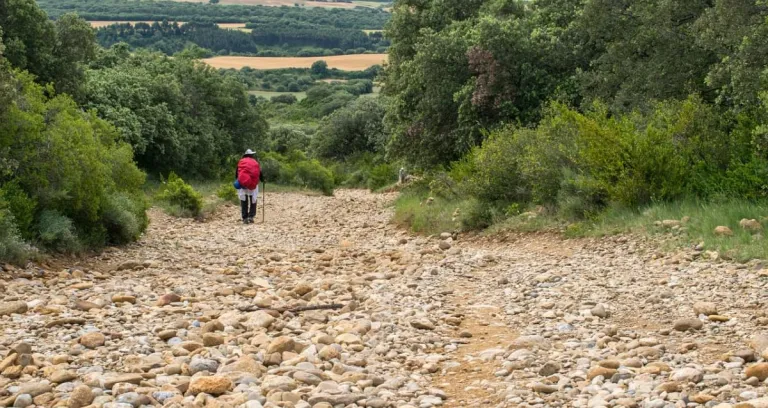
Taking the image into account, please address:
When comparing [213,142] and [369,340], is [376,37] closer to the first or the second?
[213,142]

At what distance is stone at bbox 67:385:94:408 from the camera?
600 cm

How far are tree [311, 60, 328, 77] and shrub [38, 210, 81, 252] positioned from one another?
317 feet

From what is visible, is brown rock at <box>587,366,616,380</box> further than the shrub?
Answer: No

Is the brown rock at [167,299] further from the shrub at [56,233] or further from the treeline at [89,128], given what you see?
the shrub at [56,233]

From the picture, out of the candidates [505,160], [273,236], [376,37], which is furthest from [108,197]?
[376,37]

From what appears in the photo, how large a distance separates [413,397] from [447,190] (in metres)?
12.8

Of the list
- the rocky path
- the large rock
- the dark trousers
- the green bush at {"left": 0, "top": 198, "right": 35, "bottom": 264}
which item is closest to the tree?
the dark trousers

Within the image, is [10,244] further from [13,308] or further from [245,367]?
[245,367]

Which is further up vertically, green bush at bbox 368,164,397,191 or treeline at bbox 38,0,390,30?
treeline at bbox 38,0,390,30

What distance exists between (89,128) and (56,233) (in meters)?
2.85

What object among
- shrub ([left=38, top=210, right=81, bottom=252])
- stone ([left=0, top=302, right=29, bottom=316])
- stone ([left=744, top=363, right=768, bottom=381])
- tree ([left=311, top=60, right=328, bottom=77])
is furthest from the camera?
tree ([left=311, top=60, right=328, bottom=77])

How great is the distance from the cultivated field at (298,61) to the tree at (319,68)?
0.77 m

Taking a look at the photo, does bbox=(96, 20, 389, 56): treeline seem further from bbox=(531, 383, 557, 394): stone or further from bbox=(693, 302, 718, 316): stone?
bbox=(531, 383, 557, 394): stone

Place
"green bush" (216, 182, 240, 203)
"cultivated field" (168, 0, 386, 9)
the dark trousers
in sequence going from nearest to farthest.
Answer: the dark trousers → "green bush" (216, 182, 240, 203) → "cultivated field" (168, 0, 386, 9)
